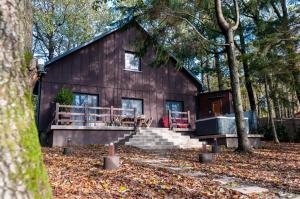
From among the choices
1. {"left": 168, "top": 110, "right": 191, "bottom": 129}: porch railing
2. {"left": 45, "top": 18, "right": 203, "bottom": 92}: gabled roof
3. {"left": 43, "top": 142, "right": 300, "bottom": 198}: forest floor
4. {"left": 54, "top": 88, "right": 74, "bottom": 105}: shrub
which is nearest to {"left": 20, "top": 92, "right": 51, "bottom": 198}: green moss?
{"left": 43, "top": 142, "right": 300, "bottom": 198}: forest floor

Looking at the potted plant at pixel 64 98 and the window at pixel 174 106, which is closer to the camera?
the potted plant at pixel 64 98

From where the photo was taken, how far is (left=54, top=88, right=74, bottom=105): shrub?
1535cm

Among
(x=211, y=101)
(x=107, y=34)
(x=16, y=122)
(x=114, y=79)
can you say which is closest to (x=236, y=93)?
(x=114, y=79)

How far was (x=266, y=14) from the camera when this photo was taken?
814 inches

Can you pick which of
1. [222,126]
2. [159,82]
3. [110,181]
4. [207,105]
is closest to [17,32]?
[110,181]

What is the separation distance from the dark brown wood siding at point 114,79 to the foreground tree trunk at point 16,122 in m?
13.8

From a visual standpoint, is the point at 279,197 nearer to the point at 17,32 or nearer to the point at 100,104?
the point at 17,32

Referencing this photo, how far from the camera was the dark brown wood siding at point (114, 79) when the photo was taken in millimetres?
16203

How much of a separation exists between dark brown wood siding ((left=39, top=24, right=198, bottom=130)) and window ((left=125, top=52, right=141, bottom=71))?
27 centimetres

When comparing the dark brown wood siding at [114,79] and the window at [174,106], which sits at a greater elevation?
the dark brown wood siding at [114,79]

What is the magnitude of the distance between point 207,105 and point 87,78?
8.37 meters

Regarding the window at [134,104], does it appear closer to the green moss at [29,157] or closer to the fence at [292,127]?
the fence at [292,127]

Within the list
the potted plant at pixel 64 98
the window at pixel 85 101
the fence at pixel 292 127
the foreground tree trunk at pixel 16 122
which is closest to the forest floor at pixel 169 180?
the foreground tree trunk at pixel 16 122

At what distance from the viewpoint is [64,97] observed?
50.4ft
